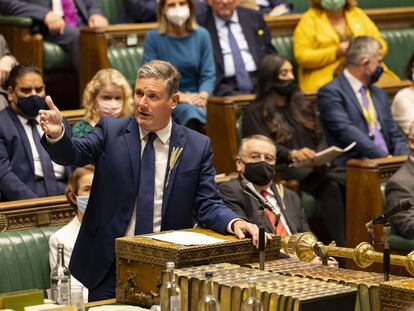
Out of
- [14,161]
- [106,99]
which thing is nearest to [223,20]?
[106,99]

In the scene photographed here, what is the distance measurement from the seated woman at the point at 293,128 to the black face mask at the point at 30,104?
1308mm

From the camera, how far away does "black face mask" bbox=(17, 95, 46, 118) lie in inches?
211

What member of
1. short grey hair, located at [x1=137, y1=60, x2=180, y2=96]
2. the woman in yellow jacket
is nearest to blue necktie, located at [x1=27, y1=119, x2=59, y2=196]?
short grey hair, located at [x1=137, y1=60, x2=180, y2=96]

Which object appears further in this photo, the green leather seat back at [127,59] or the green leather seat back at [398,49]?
the green leather seat back at [398,49]

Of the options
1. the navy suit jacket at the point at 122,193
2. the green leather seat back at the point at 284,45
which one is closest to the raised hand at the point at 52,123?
the navy suit jacket at the point at 122,193

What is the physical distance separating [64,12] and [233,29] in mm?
1065

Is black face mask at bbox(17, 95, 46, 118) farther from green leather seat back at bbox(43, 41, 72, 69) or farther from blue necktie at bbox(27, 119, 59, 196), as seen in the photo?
green leather seat back at bbox(43, 41, 72, 69)

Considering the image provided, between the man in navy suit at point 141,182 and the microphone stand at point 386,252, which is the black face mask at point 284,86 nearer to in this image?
the man in navy suit at point 141,182

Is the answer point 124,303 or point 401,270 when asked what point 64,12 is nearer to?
point 401,270

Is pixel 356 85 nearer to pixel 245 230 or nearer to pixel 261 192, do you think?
→ pixel 261 192

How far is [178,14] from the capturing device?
256 inches

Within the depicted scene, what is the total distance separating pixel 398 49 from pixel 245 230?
14.9ft

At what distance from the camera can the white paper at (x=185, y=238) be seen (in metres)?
3.62

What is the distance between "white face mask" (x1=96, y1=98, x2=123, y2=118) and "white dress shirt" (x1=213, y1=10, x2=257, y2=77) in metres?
1.46
